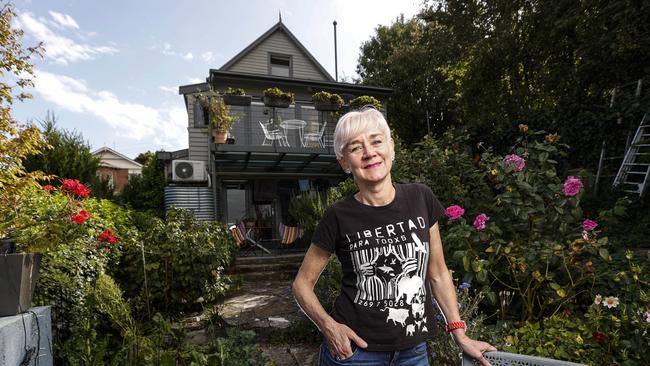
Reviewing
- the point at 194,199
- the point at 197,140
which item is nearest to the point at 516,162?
the point at 194,199

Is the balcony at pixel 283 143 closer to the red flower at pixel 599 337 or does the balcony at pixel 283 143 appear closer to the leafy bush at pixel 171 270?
the leafy bush at pixel 171 270

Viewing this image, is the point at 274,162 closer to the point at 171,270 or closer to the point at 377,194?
the point at 171,270

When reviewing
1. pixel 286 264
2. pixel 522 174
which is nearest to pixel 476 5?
pixel 286 264

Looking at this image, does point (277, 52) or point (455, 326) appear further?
point (277, 52)

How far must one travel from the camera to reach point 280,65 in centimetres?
1570

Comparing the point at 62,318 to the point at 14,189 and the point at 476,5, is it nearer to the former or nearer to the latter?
the point at 14,189

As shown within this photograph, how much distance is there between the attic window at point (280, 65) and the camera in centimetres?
1547

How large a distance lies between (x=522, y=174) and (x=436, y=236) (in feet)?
6.64

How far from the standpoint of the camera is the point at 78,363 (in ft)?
9.66

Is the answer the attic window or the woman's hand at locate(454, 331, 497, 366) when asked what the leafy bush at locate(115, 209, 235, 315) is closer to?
the woman's hand at locate(454, 331, 497, 366)

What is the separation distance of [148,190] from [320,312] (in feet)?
38.4

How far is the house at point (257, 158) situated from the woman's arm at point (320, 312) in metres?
8.41

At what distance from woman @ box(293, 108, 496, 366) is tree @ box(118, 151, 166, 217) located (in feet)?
35.6

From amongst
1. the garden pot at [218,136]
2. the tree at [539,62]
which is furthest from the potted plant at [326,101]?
the tree at [539,62]
